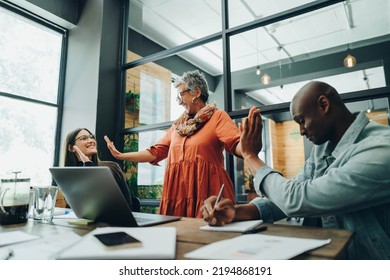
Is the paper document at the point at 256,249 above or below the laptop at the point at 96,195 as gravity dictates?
below

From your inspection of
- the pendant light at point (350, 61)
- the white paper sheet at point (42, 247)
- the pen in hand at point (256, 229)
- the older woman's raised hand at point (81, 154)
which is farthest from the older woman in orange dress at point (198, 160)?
the pendant light at point (350, 61)

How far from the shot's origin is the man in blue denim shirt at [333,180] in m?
0.82

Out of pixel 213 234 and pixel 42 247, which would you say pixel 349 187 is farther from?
pixel 42 247

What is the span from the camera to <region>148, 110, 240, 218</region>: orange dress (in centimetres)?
183

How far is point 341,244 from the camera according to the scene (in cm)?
65

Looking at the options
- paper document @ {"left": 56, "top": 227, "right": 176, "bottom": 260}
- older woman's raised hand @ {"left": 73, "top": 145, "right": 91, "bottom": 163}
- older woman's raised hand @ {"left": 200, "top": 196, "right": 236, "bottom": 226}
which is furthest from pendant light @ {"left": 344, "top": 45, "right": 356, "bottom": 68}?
paper document @ {"left": 56, "top": 227, "right": 176, "bottom": 260}

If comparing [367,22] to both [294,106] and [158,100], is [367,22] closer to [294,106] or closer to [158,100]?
[158,100]

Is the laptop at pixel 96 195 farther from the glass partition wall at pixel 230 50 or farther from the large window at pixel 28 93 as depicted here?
the large window at pixel 28 93

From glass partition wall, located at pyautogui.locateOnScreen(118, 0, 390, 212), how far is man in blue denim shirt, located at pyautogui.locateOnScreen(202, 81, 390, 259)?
1.19m

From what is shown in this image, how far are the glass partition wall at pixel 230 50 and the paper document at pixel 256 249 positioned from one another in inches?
68.8

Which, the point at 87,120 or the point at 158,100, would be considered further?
the point at 158,100

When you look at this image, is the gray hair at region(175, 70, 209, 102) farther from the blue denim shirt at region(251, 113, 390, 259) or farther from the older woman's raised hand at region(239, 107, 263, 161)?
the blue denim shirt at region(251, 113, 390, 259)
